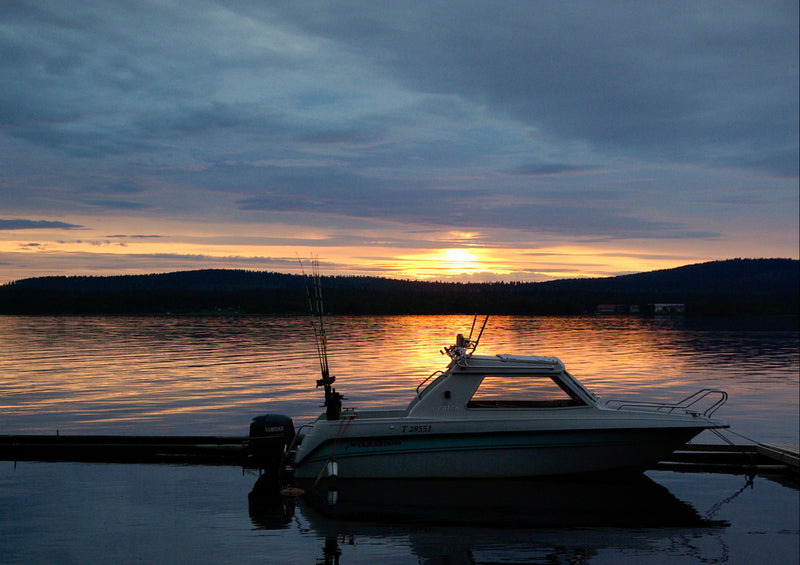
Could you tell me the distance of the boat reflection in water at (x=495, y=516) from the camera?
11344 millimetres

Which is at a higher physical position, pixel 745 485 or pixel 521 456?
pixel 521 456

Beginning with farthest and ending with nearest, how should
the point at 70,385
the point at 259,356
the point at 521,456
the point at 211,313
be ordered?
the point at 211,313 < the point at 259,356 < the point at 70,385 < the point at 521,456

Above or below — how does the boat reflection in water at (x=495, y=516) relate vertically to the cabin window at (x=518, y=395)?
below

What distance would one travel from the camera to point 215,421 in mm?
22297

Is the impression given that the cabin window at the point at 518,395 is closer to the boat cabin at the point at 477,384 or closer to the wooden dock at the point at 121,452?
the boat cabin at the point at 477,384

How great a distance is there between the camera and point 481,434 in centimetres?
1338

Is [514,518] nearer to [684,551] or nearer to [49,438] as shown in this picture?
[684,551]

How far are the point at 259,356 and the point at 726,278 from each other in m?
149

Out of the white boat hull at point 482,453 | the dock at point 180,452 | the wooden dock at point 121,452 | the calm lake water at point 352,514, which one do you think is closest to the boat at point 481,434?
the white boat hull at point 482,453

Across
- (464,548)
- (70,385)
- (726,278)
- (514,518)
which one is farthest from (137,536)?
(726,278)

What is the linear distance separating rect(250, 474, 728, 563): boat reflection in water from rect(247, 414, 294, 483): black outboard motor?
42 cm

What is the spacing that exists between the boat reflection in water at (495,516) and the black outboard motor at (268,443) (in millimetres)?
418

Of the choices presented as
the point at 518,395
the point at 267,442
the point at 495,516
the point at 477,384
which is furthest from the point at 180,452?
the point at 518,395

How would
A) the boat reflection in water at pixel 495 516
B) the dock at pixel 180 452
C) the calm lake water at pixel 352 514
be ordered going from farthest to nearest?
the dock at pixel 180 452 < the boat reflection in water at pixel 495 516 < the calm lake water at pixel 352 514
